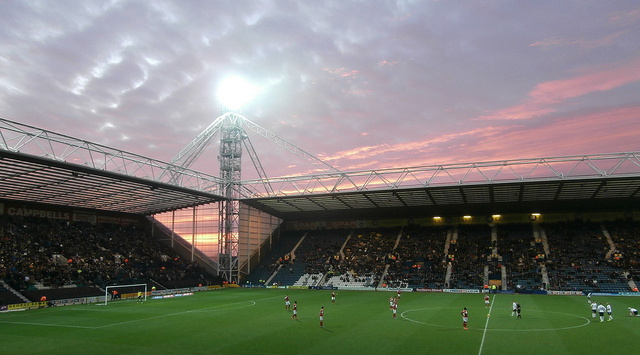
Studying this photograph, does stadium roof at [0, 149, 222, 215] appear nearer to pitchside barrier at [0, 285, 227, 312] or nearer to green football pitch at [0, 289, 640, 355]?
pitchside barrier at [0, 285, 227, 312]

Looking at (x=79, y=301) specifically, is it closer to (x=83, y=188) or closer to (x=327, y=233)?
(x=83, y=188)

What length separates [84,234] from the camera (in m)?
60.7

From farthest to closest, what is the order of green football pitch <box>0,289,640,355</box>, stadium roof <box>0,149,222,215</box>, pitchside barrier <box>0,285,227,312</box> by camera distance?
pitchside barrier <box>0,285,227,312</box>, stadium roof <box>0,149,222,215</box>, green football pitch <box>0,289,640,355</box>

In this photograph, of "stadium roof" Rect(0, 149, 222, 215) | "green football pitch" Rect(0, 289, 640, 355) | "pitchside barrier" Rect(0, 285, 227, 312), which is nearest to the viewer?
"green football pitch" Rect(0, 289, 640, 355)

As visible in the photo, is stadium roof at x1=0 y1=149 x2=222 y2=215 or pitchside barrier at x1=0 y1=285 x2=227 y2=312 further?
pitchside barrier at x1=0 y1=285 x2=227 y2=312

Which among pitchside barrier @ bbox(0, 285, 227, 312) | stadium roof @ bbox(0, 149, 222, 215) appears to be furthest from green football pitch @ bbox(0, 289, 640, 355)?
stadium roof @ bbox(0, 149, 222, 215)

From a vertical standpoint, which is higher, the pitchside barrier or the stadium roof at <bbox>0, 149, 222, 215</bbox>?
the stadium roof at <bbox>0, 149, 222, 215</bbox>

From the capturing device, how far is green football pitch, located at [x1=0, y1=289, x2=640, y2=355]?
2131 centimetres

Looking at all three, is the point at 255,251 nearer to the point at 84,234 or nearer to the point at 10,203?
the point at 84,234

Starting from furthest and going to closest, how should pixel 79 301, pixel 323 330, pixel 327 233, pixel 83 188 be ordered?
1. pixel 327 233
2. pixel 83 188
3. pixel 79 301
4. pixel 323 330

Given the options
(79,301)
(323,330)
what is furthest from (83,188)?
(323,330)

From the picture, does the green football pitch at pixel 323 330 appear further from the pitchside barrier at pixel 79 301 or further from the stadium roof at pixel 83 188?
the stadium roof at pixel 83 188

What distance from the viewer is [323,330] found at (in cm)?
2622

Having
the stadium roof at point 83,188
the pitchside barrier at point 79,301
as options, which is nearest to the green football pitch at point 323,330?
the pitchside barrier at point 79,301
